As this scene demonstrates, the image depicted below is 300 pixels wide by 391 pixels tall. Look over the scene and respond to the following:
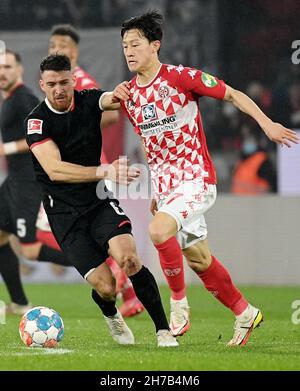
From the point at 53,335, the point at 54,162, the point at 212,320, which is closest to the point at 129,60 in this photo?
the point at 54,162

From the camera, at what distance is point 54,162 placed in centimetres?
697

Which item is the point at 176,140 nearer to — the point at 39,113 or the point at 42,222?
the point at 39,113

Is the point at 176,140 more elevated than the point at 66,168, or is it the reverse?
the point at 176,140

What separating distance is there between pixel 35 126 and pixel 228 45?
740 centimetres

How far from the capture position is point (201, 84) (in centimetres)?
696

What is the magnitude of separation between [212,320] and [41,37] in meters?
A: 5.67

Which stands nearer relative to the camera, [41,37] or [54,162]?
[54,162]

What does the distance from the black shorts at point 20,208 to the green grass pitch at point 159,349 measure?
78 cm

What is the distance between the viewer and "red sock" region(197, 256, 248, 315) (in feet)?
23.4

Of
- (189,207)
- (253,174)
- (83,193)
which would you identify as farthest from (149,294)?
(253,174)

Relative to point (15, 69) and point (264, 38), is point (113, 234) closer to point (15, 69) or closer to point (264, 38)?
point (15, 69)

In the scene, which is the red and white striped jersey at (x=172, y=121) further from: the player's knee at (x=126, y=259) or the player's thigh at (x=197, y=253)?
the player's knee at (x=126, y=259)

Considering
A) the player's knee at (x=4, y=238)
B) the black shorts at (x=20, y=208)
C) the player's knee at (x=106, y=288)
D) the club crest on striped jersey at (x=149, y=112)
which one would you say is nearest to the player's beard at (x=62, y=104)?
the club crest on striped jersey at (x=149, y=112)

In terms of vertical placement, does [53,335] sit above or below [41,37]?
below
